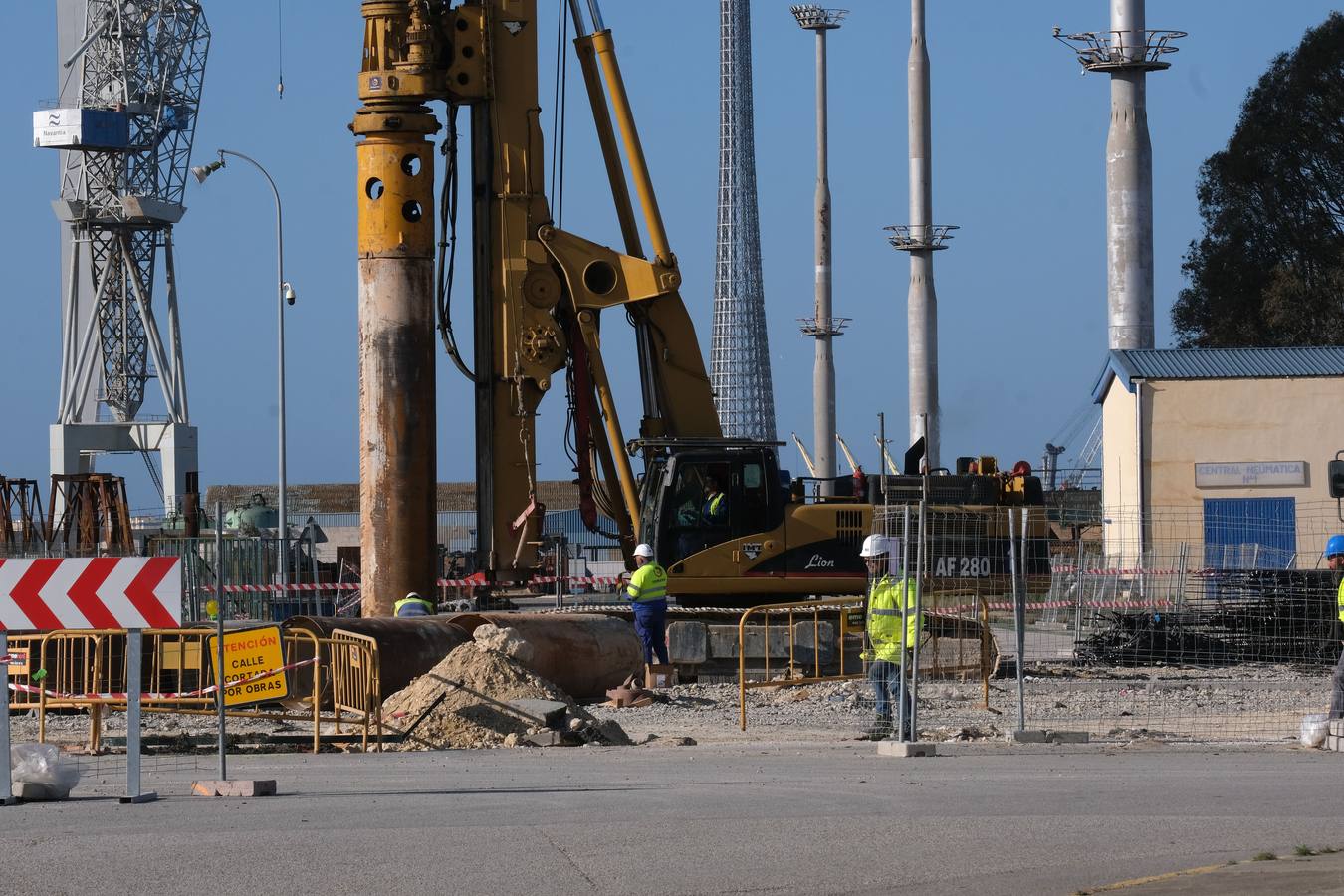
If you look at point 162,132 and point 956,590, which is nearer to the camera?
point 956,590

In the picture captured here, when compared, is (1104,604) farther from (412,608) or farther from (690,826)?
(690,826)

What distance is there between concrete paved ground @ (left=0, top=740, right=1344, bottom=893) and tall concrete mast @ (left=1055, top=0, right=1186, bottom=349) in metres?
28.4

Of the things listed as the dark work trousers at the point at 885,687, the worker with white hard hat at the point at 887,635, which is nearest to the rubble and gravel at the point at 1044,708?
the dark work trousers at the point at 885,687

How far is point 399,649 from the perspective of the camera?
64.0ft

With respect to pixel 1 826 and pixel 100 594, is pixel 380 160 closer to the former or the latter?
pixel 100 594

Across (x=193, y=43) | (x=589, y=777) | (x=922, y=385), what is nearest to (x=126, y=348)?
(x=193, y=43)

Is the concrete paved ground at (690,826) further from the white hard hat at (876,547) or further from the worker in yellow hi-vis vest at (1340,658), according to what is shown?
the white hard hat at (876,547)

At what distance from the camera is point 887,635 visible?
16.4 m

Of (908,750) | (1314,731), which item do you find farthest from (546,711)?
(1314,731)

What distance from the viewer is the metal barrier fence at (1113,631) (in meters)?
20.2

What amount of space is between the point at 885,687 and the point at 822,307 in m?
43.9

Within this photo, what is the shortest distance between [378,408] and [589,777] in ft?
34.4

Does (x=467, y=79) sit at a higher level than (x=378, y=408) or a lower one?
higher

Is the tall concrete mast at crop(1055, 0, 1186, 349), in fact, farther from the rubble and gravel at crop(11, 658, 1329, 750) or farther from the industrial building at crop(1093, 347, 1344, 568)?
the rubble and gravel at crop(11, 658, 1329, 750)
